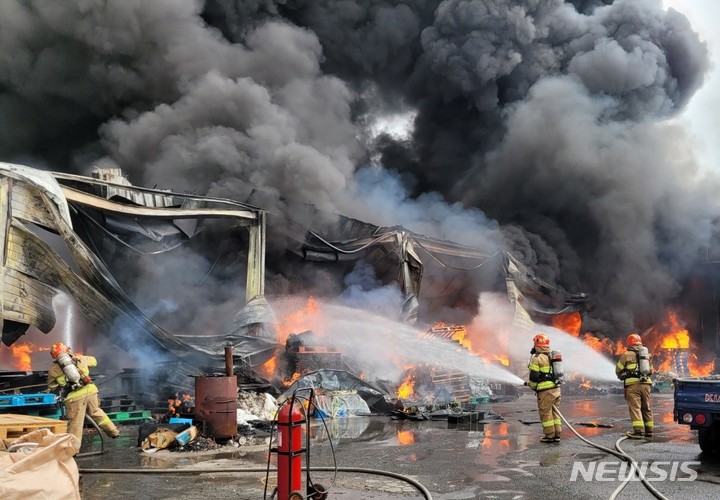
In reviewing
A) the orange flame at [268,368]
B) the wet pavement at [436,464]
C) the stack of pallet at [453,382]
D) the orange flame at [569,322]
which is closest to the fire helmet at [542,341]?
the wet pavement at [436,464]

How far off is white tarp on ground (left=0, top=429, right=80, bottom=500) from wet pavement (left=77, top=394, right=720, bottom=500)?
4.65 feet

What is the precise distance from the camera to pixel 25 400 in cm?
817

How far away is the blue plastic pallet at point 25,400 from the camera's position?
791cm

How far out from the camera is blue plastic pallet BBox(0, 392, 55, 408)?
26.0ft

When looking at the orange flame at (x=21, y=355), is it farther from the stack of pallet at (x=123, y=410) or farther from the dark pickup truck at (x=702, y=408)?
the dark pickup truck at (x=702, y=408)

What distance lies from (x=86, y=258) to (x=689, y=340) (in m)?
24.5

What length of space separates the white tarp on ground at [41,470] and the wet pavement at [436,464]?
142 centimetres

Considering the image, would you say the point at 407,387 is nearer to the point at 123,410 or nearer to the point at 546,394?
the point at 123,410

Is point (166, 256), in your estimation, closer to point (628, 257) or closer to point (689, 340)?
point (628, 257)

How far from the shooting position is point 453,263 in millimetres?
19750

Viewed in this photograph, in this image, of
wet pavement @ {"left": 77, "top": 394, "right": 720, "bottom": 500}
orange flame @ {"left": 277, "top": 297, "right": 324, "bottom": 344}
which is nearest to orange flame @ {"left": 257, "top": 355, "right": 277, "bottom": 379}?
orange flame @ {"left": 277, "top": 297, "right": 324, "bottom": 344}

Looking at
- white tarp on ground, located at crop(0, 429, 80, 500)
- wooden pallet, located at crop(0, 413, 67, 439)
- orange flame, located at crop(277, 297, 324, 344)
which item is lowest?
white tarp on ground, located at crop(0, 429, 80, 500)

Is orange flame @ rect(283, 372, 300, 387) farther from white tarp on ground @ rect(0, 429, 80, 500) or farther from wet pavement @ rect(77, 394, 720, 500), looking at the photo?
white tarp on ground @ rect(0, 429, 80, 500)

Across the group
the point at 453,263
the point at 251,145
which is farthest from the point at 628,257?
the point at 251,145
